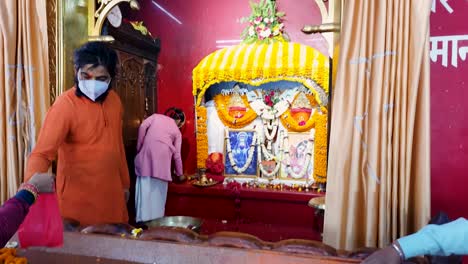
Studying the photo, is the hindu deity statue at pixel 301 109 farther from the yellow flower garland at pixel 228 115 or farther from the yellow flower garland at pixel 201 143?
the yellow flower garland at pixel 201 143

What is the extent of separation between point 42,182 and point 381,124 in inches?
55.5

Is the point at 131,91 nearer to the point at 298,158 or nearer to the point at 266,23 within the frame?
the point at 266,23

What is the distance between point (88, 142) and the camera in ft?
6.62

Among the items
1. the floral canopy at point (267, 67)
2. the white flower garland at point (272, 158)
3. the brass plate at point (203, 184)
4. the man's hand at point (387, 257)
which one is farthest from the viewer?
the white flower garland at point (272, 158)

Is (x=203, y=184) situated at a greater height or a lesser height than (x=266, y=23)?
lesser

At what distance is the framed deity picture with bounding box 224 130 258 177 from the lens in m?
4.80

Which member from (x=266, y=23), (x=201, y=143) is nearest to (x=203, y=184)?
(x=201, y=143)

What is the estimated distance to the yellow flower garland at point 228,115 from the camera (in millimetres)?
4742

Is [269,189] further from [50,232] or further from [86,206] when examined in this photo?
[50,232]

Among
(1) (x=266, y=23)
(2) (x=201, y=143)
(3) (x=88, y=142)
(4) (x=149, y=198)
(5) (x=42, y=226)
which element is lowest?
(4) (x=149, y=198)

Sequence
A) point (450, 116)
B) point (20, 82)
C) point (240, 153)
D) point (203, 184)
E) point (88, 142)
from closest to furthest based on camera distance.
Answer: point (450, 116), point (88, 142), point (20, 82), point (203, 184), point (240, 153)

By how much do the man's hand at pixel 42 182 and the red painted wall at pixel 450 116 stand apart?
1.75 metres

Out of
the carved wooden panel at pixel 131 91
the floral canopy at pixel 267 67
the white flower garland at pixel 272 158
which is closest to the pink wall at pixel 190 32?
the floral canopy at pixel 267 67

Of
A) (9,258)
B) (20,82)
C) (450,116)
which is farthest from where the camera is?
(20,82)
